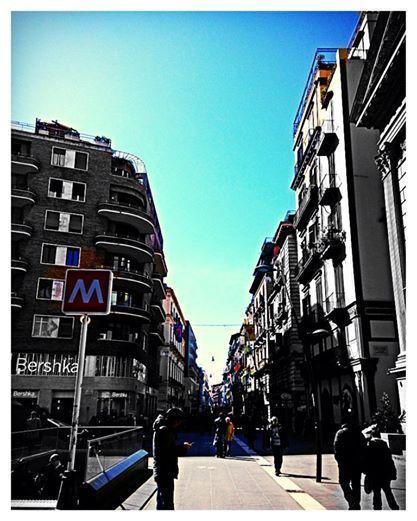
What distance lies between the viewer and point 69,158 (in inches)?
1353

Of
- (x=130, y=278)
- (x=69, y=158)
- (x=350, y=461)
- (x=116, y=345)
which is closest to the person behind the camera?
(x=350, y=461)

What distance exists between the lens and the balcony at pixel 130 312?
108 feet

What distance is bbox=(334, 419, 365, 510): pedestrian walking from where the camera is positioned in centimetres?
729

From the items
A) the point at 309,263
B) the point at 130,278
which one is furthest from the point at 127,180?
the point at 309,263

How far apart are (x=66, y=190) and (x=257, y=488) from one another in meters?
28.5

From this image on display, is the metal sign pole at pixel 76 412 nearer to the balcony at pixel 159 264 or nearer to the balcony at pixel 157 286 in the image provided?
the balcony at pixel 157 286

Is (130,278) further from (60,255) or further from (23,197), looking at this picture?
(23,197)

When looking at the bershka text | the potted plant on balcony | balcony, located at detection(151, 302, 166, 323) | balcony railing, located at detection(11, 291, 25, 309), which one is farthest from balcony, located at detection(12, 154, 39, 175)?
the potted plant on balcony

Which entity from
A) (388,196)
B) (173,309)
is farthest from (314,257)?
(173,309)

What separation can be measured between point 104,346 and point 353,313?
59.7 ft

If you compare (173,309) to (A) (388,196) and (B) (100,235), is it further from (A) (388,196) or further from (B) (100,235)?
(A) (388,196)

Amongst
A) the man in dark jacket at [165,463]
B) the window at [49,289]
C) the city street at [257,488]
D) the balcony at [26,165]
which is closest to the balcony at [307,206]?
the city street at [257,488]

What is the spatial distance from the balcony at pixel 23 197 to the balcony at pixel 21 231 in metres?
1.45

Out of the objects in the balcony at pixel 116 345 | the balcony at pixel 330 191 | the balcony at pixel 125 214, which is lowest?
the balcony at pixel 116 345
